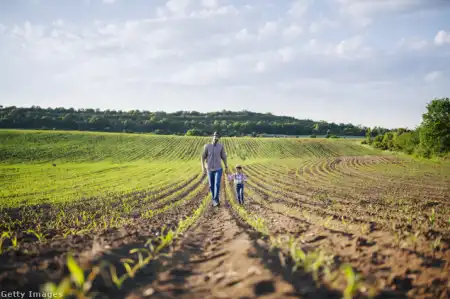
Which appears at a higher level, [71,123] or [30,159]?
[71,123]

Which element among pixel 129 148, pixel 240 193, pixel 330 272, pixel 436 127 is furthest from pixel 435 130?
pixel 129 148

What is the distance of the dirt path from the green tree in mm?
51776

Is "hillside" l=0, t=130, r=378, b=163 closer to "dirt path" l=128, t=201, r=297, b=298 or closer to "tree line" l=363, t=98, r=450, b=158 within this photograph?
"tree line" l=363, t=98, r=450, b=158

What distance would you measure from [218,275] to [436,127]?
53.5 meters

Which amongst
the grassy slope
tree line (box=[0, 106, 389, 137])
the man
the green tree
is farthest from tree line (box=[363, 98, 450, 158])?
tree line (box=[0, 106, 389, 137])

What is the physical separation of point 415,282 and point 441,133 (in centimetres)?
5261

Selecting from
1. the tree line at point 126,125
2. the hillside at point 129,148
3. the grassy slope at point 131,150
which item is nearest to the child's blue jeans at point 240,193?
the grassy slope at point 131,150

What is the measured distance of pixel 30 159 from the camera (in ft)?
164

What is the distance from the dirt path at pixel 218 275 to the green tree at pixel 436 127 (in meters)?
51.8

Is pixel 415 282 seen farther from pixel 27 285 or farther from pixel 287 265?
pixel 27 285

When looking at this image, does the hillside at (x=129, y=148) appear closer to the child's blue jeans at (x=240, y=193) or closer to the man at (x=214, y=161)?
the child's blue jeans at (x=240, y=193)

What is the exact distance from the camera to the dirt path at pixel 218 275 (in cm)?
269

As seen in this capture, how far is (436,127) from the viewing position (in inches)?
1786

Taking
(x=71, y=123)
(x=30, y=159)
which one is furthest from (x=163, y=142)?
(x=71, y=123)
